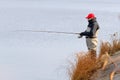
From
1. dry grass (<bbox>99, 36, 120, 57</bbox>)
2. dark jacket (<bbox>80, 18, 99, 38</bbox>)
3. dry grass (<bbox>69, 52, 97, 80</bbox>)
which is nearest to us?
dry grass (<bbox>69, 52, 97, 80</bbox>)

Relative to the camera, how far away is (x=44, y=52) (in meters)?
23.3

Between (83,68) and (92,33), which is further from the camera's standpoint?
(92,33)

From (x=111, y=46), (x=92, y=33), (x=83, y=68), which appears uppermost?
(x=92, y=33)

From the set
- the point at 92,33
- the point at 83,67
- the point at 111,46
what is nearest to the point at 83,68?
the point at 83,67

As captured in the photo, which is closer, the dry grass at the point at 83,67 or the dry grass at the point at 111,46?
the dry grass at the point at 83,67

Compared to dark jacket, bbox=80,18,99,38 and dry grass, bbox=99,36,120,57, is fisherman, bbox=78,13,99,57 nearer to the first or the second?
dark jacket, bbox=80,18,99,38

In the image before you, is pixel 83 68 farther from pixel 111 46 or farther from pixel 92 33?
pixel 111 46

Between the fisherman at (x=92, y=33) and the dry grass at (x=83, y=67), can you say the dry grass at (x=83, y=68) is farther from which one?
the fisherman at (x=92, y=33)

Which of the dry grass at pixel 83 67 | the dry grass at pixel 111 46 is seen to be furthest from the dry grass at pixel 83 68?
the dry grass at pixel 111 46

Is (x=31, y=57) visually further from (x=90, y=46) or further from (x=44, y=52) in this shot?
(x=90, y=46)

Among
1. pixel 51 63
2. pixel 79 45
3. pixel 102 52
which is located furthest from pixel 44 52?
pixel 102 52

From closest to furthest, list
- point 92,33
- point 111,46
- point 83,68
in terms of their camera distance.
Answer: point 83,68 < point 92,33 < point 111,46

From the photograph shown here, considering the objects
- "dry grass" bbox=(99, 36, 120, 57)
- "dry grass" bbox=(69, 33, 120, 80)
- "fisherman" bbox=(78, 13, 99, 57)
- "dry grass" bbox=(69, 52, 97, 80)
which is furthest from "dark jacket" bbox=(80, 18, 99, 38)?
"dry grass" bbox=(99, 36, 120, 57)

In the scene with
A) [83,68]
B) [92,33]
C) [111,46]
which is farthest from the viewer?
[111,46]
